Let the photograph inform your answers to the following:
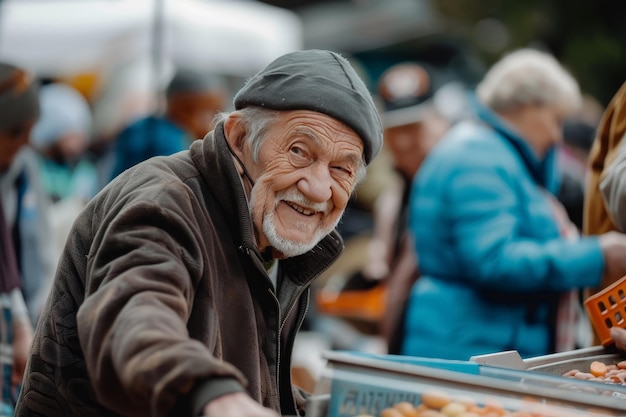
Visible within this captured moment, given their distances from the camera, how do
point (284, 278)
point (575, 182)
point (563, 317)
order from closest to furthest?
point (284, 278)
point (563, 317)
point (575, 182)

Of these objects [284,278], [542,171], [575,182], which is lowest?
[575,182]

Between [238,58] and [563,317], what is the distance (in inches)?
232

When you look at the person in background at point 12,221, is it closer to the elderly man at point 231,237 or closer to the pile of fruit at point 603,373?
the elderly man at point 231,237

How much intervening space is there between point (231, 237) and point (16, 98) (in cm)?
252

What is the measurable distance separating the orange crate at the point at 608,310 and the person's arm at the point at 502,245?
1208 millimetres

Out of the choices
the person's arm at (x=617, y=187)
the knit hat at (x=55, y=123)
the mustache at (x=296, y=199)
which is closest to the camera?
the mustache at (x=296, y=199)

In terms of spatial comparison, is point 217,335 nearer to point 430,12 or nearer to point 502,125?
point 502,125

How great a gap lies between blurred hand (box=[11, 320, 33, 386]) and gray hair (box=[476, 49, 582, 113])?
231cm

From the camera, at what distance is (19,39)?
9.83 m

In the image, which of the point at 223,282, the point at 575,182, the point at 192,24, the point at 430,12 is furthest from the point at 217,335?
the point at 430,12

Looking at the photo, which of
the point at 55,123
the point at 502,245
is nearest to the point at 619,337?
the point at 502,245

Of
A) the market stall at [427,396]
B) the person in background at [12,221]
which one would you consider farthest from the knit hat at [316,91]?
the person in background at [12,221]

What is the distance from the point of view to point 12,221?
5.20m

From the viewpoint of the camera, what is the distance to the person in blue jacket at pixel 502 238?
4.65 metres
